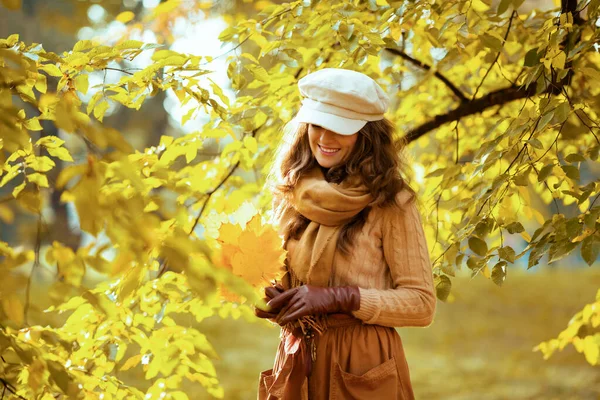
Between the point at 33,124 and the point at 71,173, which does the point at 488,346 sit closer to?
the point at 33,124

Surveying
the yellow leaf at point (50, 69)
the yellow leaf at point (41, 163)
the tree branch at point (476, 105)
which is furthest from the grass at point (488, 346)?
the yellow leaf at point (50, 69)

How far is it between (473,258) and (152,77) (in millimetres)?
1117

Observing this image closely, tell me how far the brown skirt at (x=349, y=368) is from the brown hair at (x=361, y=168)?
0.21 meters

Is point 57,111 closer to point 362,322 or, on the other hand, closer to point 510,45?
point 362,322

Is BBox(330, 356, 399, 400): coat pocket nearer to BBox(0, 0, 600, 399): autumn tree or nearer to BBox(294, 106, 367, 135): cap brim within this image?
BBox(0, 0, 600, 399): autumn tree

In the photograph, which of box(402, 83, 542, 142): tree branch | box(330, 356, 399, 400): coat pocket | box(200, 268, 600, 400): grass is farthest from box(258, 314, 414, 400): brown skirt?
box(200, 268, 600, 400): grass

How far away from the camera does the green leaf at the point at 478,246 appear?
2.01 metres

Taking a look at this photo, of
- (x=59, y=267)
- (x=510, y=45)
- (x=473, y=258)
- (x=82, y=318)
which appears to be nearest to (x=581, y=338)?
(x=473, y=258)

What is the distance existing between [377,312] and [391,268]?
131mm

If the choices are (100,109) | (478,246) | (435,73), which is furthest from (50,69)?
(435,73)

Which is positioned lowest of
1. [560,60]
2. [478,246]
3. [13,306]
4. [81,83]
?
[13,306]

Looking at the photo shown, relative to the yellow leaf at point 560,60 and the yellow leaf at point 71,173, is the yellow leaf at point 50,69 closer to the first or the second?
the yellow leaf at point 71,173

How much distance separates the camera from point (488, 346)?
8.66 metres

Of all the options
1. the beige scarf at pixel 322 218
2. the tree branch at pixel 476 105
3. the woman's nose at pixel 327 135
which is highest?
the tree branch at pixel 476 105
